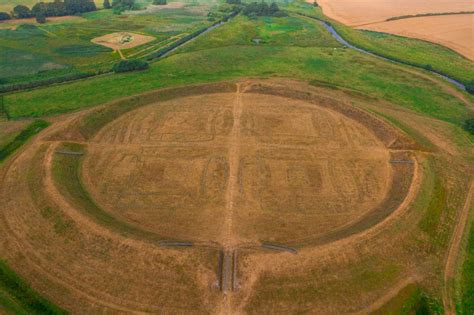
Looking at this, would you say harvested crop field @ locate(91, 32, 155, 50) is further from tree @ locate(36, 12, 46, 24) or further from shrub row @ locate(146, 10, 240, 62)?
tree @ locate(36, 12, 46, 24)

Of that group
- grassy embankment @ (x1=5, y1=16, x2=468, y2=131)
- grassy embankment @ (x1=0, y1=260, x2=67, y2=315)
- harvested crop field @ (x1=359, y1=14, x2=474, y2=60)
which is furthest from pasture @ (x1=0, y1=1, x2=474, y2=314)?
harvested crop field @ (x1=359, y1=14, x2=474, y2=60)

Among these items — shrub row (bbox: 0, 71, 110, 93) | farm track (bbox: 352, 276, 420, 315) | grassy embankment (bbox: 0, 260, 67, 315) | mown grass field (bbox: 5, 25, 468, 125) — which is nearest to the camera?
grassy embankment (bbox: 0, 260, 67, 315)

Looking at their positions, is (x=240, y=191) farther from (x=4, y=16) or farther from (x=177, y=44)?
(x=4, y=16)

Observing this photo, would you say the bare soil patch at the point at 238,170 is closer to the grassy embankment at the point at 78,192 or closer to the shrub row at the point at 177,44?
the grassy embankment at the point at 78,192

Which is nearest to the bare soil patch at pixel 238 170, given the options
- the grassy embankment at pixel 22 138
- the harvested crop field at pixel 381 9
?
the grassy embankment at pixel 22 138

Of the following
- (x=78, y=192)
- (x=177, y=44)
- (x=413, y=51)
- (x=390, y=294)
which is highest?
(x=413, y=51)

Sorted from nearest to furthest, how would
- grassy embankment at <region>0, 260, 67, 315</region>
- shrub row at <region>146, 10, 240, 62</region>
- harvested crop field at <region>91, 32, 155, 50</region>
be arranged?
grassy embankment at <region>0, 260, 67, 315</region> → shrub row at <region>146, 10, 240, 62</region> → harvested crop field at <region>91, 32, 155, 50</region>

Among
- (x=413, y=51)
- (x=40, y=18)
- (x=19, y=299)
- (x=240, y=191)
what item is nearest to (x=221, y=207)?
(x=240, y=191)
